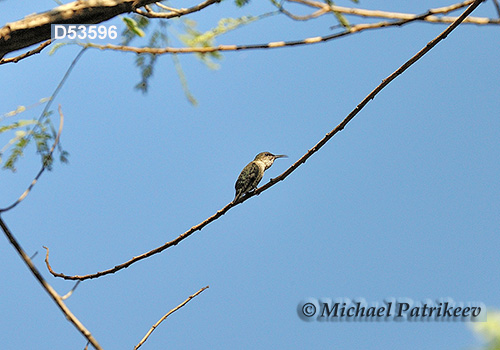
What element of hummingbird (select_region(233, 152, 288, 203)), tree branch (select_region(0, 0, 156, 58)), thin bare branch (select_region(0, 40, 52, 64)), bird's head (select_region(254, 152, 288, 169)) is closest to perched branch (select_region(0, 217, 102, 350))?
tree branch (select_region(0, 0, 156, 58))

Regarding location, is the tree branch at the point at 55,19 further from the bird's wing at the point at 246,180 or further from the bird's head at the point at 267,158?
the bird's head at the point at 267,158

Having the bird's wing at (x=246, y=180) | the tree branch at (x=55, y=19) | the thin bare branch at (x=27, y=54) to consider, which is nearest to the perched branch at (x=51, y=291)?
the tree branch at (x=55, y=19)

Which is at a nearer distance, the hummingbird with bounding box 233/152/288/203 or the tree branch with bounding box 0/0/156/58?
the tree branch with bounding box 0/0/156/58

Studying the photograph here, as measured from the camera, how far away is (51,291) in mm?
2043

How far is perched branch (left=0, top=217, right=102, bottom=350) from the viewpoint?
1966mm

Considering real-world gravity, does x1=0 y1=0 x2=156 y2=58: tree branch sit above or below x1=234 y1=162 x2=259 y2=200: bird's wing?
below

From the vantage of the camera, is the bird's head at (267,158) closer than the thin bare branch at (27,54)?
No

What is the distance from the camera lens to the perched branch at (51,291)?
1.97 meters

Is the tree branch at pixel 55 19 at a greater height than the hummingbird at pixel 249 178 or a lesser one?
lesser

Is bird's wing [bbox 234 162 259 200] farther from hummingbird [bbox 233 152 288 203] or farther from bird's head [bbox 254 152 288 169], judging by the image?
bird's head [bbox 254 152 288 169]

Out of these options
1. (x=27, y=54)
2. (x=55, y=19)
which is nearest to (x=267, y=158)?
(x=27, y=54)

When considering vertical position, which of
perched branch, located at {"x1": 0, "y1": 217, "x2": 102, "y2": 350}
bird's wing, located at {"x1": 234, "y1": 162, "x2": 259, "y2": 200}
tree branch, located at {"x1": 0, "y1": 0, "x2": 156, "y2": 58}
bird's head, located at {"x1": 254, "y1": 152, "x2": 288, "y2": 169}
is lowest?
perched branch, located at {"x1": 0, "y1": 217, "x2": 102, "y2": 350}

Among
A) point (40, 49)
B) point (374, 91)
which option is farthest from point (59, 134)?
point (374, 91)

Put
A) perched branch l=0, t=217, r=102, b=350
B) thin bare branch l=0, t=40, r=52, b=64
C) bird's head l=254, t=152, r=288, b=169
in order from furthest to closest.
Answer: bird's head l=254, t=152, r=288, b=169, thin bare branch l=0, t=40, r=52, b=64, perched branch l=0, t=217, r=102, b=350
